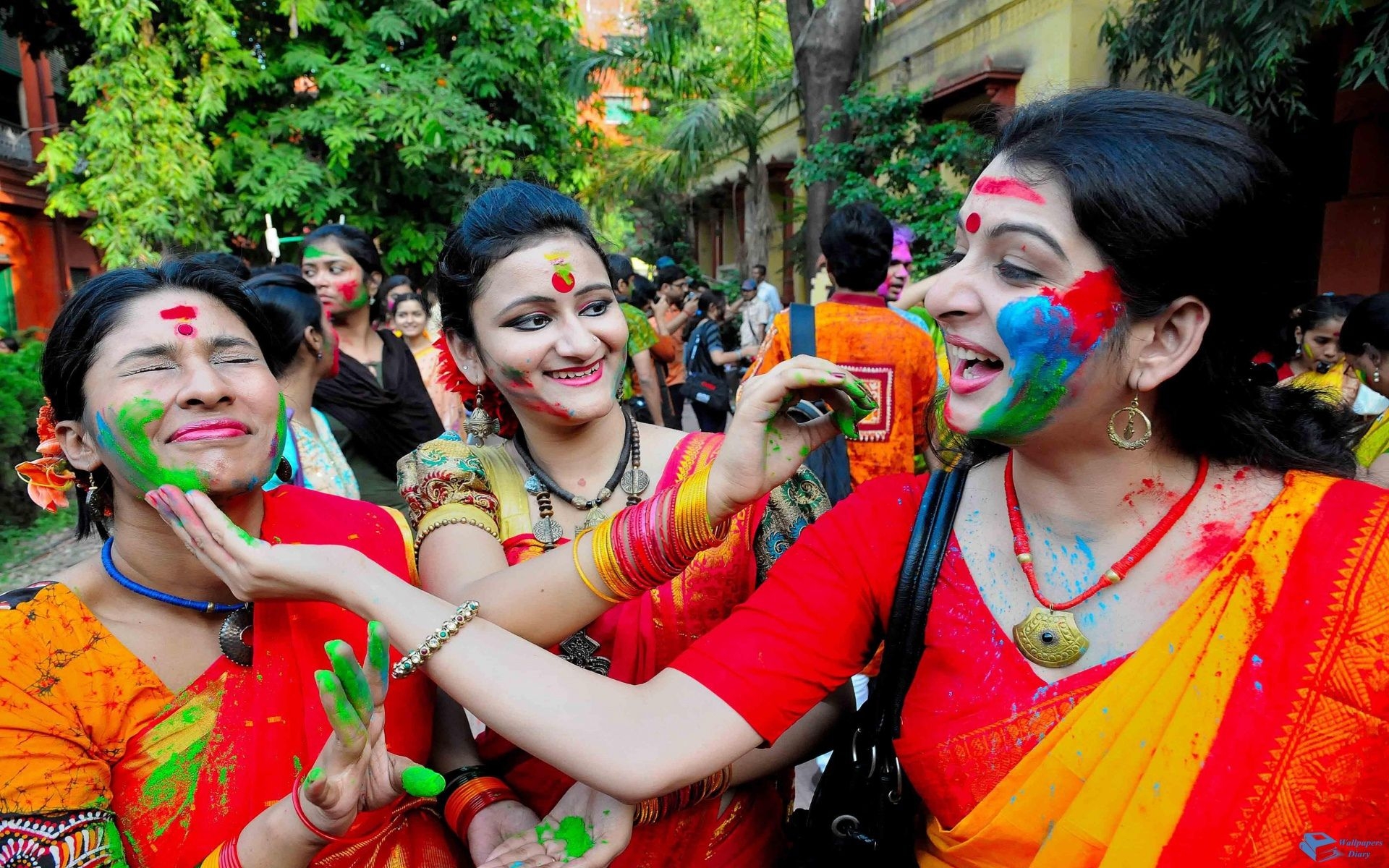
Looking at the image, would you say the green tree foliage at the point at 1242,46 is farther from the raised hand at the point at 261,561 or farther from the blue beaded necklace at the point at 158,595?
the blue beaded necklace at the point at 158,595

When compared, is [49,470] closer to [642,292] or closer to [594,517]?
[594,517]

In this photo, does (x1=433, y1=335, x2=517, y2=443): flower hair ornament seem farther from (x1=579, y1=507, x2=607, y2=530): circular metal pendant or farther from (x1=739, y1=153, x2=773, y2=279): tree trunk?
(x1=739, y1=153, x2=773, y2=279): tree trunk

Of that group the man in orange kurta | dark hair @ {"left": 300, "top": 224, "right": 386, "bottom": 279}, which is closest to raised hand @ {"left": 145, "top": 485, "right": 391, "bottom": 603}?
the man in orange kurta

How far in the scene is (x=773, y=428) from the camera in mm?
1476

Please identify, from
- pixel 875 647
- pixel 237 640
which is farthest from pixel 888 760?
pixel 237 640

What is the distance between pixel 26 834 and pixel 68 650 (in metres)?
0.28

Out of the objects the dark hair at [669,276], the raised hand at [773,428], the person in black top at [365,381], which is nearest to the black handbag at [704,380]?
the dark hair at [669,276]

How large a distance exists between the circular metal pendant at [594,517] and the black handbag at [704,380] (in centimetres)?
557

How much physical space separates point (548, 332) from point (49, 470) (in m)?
0.98

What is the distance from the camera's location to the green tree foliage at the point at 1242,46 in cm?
526

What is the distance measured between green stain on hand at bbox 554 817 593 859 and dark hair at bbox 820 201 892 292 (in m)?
2.79

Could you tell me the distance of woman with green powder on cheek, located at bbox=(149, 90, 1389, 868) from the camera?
1219 millimetres

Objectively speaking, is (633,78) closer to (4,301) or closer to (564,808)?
(4,301)
